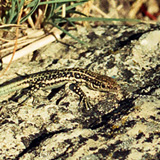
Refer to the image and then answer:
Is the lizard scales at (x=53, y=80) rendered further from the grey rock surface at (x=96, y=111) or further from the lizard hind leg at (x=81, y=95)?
the grey rock surface at (x=96, y=111)

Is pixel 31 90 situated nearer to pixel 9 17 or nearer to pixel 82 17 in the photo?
pixel 9 17

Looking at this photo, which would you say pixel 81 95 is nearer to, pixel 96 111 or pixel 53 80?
pixel 96 111

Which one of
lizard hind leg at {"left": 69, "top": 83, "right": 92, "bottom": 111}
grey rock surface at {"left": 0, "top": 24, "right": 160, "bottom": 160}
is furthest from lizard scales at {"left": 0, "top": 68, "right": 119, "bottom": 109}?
grey rock surface at {"left": 0, "top": 24, "right": 160, "bottom": 160}

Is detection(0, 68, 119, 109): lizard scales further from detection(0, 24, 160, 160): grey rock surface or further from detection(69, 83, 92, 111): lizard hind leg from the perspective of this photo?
detection(0, 24, 160, 160): grey rock surface

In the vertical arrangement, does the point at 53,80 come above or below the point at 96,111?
above

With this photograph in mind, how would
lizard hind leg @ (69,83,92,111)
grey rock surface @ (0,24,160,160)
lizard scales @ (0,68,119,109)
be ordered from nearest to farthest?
grey rock surface @ (0,24,160,160) < lizard hind leg @ (69,83,92,111) < lizard scales @ (0,68,119,109)

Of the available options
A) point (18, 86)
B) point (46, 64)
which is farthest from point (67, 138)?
point (46, 64)

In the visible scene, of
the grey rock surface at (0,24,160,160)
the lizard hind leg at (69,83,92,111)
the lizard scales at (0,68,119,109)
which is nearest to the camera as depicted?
the grey rock surface at (0,24,160,160)

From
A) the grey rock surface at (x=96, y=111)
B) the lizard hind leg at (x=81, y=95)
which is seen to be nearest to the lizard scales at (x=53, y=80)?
the lizard hind leg at (x=81, y=95)

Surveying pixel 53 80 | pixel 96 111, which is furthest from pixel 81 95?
pixel 53 80
